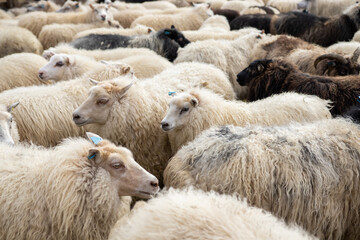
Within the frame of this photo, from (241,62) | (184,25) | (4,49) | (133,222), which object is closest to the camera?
(133,222)

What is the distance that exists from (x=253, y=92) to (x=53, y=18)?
698 centimetres

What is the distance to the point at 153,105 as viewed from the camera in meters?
4.74

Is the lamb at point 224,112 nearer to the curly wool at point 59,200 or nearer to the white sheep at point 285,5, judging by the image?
the curly wool at point 59,200

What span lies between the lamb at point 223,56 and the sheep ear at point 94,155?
392 cm

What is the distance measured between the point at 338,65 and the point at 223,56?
6.11 ft

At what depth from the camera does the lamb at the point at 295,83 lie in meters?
4.92

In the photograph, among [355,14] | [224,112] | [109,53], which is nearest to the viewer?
[224,112]

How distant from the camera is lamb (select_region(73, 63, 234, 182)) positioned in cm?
444

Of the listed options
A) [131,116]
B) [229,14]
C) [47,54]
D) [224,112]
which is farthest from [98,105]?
[229,14]

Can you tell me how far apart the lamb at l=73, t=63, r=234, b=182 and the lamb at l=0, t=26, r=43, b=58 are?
4559mm

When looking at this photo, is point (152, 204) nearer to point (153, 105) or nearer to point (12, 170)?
point (12, 170)

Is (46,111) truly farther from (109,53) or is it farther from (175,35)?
(175,35)

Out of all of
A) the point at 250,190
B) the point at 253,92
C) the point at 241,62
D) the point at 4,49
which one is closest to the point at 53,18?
the point at 4,49

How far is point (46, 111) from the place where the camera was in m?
4.84
